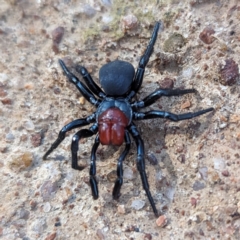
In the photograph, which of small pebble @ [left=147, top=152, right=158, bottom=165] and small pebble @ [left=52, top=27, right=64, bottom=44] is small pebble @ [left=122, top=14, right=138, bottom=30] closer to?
small pebble @ [left=52, top=27, right=64, bottom=44]

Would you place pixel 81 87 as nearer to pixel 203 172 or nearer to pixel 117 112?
pixel 117 112

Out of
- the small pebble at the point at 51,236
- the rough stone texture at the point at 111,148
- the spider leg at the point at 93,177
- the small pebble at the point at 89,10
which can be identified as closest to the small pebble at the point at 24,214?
the rough stone texture at the point at 111,148

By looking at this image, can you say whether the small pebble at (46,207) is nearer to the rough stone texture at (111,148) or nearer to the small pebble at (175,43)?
the rough stone texture at (111,148)

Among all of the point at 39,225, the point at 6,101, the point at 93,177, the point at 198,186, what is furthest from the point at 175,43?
the point at 39,225

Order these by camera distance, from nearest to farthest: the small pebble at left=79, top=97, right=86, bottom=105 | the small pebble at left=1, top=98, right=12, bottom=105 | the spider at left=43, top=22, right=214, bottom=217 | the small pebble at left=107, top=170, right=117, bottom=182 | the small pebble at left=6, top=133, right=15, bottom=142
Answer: the spider at left=43, top=22, right=214, bottom=217, the small pebble at left=107, top=170, right=117, bottom=182, the small pebble at left=6, top=133, right=15, bottom=142, the small pebble at left=1, top=98, right=12, bottom=105, the small pebble at left=79, top=97, right=86, bottom=105

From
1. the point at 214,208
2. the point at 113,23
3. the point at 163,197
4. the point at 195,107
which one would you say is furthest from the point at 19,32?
the point at 214,208

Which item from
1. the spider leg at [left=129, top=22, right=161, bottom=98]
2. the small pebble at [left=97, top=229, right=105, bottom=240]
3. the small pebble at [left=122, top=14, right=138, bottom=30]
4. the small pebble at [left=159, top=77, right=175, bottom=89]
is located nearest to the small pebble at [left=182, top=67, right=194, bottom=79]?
the small pebble at [left=159, top=77, right=175, bottom=89]
